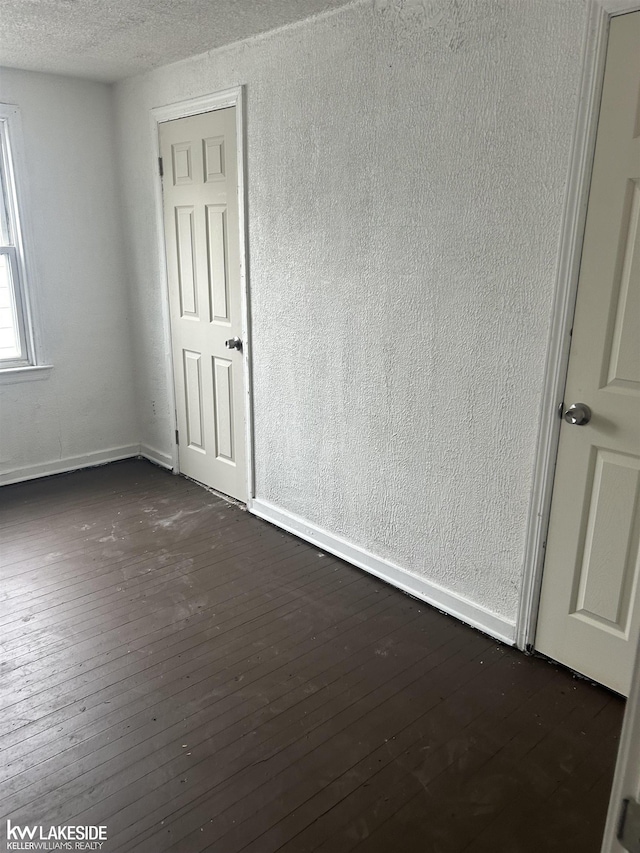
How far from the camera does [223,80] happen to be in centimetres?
321

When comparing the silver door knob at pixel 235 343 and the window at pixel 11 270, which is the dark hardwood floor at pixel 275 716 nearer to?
the silver door knob at pixel 235 343

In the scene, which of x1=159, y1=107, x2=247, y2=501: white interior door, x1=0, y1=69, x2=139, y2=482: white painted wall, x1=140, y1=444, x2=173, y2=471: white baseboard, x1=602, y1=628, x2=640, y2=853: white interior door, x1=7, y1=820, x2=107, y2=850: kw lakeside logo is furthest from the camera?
x1=140, y1=444, x2=173, y2=471: white baseboard

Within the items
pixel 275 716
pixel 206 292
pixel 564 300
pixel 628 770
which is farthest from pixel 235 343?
pixel 628 770

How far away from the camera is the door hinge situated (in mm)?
642

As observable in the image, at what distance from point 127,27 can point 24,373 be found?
2.08 m

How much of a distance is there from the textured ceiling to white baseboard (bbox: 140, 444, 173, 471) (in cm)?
234

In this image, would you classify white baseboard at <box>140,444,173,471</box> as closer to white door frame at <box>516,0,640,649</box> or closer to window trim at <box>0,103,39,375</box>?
window trim at <box>0,103,39,375</box>

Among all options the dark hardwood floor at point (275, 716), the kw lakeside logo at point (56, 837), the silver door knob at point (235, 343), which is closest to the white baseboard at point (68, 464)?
the dark hardwood floor at point (275, 716)

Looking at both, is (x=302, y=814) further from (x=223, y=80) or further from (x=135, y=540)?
(x=223, y=80)

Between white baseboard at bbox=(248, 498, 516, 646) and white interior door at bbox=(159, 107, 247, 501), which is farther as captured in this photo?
white interior door at bbox=(159, 107, 247, 501)

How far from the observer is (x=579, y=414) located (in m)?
2.11

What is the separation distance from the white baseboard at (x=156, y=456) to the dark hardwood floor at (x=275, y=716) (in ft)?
4.02

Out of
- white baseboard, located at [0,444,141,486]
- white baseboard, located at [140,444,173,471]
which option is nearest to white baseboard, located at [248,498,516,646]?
white baseboard, located at [140,444,173,471]

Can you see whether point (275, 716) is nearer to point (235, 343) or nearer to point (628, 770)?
point (628, 770)
